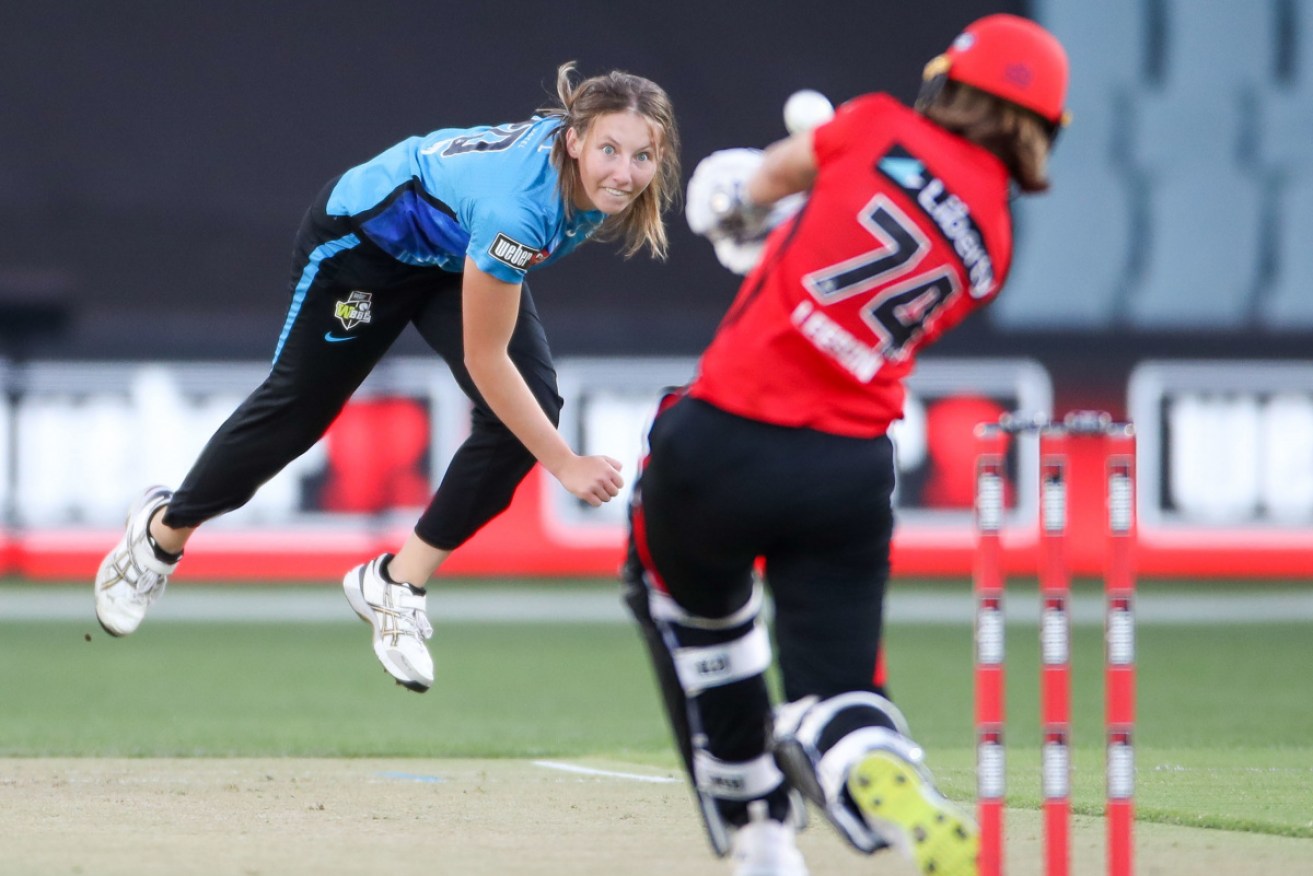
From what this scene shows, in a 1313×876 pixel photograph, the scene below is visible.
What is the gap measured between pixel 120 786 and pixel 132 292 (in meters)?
7.33

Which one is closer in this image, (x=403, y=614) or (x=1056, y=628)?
(x=1056, y=628)

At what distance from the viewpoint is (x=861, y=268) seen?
3221 millimetres

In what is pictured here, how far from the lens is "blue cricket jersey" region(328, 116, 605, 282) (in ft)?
13.6

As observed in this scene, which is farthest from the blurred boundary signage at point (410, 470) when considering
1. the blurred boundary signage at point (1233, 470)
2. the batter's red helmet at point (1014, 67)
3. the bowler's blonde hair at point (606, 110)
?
the batter's red helmet at point (1014, 67)

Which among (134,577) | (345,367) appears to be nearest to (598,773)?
(134,577)

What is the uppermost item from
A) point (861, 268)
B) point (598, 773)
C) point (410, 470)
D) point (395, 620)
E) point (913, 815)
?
point (861, 268)

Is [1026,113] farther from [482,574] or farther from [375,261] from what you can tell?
[482,574]

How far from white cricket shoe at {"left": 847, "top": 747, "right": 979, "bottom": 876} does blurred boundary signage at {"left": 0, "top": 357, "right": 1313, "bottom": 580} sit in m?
8.60

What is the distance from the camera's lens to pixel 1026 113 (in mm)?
3281

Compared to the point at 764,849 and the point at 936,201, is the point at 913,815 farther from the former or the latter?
the point at 936,201

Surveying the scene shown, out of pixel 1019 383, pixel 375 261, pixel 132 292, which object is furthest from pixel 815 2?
pixel 375 261

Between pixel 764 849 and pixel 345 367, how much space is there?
1.84 m

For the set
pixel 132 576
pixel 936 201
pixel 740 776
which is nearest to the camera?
pixel 936 201

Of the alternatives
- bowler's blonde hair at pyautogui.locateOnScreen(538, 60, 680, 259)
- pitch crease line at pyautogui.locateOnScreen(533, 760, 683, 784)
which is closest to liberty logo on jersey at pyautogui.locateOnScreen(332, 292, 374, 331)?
bowler's blonde hair at pyautogui.locateOnScreen(538, 60, 680, 259)
